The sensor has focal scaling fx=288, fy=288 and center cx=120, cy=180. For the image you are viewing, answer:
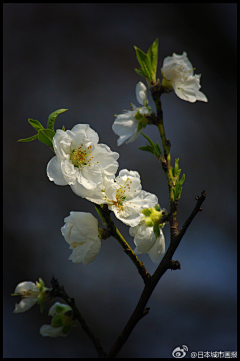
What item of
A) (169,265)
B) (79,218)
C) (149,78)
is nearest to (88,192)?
(79,218)

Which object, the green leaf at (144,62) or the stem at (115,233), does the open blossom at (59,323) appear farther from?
the green leaf at (144,62)

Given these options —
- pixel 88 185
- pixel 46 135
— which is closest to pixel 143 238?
pixel 88 185

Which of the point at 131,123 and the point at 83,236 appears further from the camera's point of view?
the point at 131,123

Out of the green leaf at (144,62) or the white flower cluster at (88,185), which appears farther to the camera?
the green leaf at (144,62)

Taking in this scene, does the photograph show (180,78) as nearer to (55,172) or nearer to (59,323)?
(55,172)

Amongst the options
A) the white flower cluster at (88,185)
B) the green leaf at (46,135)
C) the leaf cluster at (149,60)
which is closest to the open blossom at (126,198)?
the white flower cluster at (88,185)

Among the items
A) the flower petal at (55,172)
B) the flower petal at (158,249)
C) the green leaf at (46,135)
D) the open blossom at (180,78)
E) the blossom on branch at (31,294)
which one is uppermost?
the open blossom at (180,78)
